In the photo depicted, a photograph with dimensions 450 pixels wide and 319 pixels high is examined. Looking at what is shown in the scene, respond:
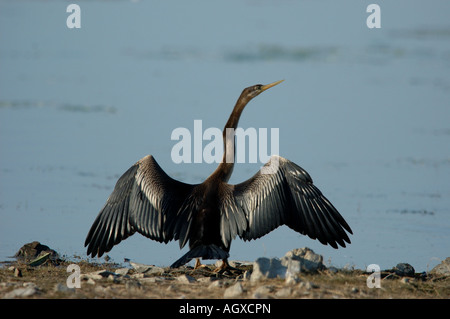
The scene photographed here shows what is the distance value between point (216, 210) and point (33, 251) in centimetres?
228

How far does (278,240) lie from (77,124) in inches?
277

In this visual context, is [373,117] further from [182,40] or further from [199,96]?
[182,40]

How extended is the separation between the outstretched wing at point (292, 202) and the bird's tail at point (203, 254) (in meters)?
0.65

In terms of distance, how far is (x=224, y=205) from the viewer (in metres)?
8.91

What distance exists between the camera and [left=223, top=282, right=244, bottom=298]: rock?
707cm

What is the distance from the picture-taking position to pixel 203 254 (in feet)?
27.1

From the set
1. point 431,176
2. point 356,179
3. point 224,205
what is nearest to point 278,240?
point 224,205

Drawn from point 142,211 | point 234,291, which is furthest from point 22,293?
point 142,211

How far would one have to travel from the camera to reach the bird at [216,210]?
8773mm

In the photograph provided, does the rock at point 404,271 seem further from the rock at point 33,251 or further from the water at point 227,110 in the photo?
the rock at point 33,251

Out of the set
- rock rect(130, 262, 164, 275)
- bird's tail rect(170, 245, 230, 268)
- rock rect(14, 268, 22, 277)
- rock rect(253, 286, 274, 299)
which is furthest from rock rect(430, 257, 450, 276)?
rock rect(14, 268, 22, 277)

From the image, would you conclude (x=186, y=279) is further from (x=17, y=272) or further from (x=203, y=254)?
(x=17, y=272)

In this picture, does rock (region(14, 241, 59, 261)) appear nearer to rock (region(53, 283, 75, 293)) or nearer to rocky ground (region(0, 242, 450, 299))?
rocky ground (region(0, 242, 450, 299))

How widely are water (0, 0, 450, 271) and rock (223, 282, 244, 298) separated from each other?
2712mm
